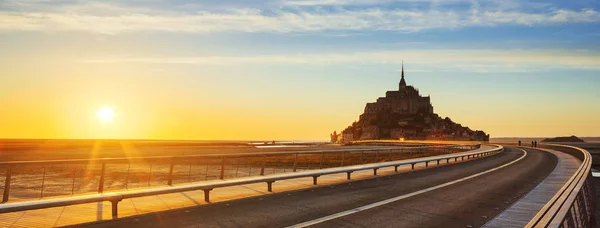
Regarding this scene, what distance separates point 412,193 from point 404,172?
984 centimetres

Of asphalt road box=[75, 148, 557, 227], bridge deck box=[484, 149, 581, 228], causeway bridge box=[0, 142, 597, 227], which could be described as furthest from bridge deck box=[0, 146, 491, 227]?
bridge deck box=[484, 149, 581, 228]

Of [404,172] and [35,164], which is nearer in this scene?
[35,164]

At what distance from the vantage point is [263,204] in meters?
15.5

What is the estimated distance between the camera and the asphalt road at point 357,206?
12.5 meters

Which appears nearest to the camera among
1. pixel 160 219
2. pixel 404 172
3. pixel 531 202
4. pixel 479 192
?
pixel 160 219

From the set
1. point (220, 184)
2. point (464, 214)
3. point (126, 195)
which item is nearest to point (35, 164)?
point (126, 195)

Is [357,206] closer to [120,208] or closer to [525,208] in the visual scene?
[525,208]

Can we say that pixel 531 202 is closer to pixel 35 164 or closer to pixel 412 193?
pixel 412 193

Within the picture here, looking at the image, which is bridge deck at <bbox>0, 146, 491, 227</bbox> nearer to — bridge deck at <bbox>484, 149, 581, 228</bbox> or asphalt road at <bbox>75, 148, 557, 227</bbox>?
asphalt road at <bbox>75, 148, 557, 227</bbox>

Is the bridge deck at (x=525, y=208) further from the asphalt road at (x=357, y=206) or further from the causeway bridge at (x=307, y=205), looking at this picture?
the asphalt road at (x=357, y=206)

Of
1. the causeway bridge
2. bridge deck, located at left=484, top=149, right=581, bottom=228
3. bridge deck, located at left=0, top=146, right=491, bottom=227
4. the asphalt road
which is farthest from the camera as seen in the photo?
bridge deck, located at left=484, top=149, right=581, bottom=228

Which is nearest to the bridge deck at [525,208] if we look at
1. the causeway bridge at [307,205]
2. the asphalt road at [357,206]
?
the causeway bridge at [307,205]

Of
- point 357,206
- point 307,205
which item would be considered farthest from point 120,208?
point 357,206

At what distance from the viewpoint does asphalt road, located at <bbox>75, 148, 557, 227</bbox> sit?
1252 centimetres
